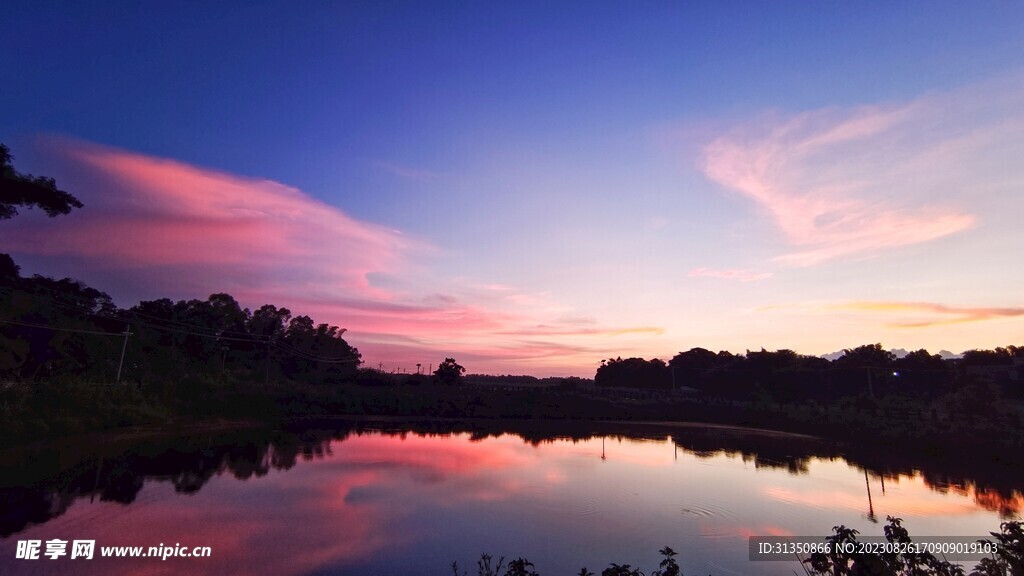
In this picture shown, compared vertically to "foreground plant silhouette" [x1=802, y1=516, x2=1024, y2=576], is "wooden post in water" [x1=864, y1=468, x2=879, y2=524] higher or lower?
lower

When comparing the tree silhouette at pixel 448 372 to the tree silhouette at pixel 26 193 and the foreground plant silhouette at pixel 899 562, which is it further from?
the foreground plant silhouette at pixel 899 562

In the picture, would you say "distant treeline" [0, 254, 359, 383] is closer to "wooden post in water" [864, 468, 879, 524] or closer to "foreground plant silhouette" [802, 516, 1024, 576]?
"foreground plant silhouette" [802, 516, 1024, 576]

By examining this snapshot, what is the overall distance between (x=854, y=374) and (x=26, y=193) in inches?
3231

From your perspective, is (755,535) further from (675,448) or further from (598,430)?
(598,430)

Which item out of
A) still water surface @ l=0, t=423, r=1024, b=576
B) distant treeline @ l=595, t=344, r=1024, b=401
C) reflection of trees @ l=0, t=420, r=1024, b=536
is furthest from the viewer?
distant treeline @ l=595, t=344, r=1024, b=401

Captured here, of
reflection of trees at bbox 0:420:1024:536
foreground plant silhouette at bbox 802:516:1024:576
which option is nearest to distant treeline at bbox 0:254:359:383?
reflection of trees at bbox 0:420:1024:536

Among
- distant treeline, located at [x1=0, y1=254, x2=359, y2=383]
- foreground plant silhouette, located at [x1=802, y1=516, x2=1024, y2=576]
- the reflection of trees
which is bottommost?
the reflection of trees

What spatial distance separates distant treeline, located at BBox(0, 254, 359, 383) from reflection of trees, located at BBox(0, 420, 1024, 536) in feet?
43.6

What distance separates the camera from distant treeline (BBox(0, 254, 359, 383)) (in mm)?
33312

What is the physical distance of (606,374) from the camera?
105062mm

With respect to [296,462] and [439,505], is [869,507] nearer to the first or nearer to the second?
[439,505]

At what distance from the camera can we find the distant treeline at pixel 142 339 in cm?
3331

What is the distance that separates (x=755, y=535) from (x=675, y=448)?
835 inches

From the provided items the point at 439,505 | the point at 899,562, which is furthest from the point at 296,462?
the point at 899,562
